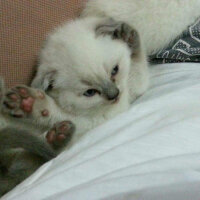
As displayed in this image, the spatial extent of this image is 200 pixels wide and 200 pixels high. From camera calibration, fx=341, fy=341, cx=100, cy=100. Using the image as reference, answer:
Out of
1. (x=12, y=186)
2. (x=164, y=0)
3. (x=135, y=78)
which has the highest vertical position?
(x=164, y=0)

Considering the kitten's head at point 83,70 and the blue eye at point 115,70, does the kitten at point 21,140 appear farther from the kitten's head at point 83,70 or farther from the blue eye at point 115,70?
the blue eye at point 115,70

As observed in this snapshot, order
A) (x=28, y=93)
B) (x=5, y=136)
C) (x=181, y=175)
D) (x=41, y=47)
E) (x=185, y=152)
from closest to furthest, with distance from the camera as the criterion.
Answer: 1. (x=181, y=175)
2. (x=185, y=152)
3. (x=5, y=136)
4. (x=28, y=93)
5. (x=41, y=47)

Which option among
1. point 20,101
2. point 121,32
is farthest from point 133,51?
point 20,101

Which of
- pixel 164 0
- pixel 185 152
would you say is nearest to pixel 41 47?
pixel 164 0

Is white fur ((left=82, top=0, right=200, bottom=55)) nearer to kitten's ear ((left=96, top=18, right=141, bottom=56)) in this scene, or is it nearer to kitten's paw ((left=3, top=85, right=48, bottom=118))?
kitten's ear ((left=96, top=18, right=141, bottom=56))

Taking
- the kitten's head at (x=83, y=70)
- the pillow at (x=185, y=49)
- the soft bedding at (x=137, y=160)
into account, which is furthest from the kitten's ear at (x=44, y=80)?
the pillow at (x=185, y=49)

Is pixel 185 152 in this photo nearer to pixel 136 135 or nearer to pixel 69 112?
pixel 136 135
